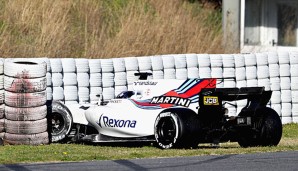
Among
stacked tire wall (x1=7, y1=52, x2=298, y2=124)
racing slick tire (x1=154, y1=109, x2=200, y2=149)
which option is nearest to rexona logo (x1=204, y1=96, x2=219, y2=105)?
racing slick tire (x1=154, y1=109, x2=200, y2=149)

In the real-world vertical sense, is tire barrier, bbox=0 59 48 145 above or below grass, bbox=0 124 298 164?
above

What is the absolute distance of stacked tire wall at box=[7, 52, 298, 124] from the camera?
17.6 meters

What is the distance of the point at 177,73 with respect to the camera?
18875 millimetres

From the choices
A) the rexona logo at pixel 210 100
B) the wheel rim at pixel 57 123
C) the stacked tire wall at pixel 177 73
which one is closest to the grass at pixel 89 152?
the wheel rim at pixel 57 123

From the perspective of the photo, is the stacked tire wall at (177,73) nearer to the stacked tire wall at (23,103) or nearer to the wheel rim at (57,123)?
the wheel rim at (57,123)

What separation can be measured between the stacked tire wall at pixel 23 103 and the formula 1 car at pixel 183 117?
0.97 meters

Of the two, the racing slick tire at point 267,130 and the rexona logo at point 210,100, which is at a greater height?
the rexona logo at point 210,100

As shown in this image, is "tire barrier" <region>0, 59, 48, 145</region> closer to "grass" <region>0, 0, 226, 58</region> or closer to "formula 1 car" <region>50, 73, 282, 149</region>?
"formula 1 car" <region>50, 73, 282, 149</region>

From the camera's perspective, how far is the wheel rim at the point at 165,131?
14.1m

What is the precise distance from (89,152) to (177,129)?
1.39 metres

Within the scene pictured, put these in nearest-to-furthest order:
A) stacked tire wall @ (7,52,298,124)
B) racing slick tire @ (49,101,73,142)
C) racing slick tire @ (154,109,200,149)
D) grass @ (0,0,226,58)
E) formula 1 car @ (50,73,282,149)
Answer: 1. racing slick tire @ (154,109,200,149)
2. formula 1 car @ (50,73,282,149)
3. racing slick tire @ (49,101,73,142)
4. stacked tire wall @ (7,52,298,124)
5. grass @ (0,0,226,58)

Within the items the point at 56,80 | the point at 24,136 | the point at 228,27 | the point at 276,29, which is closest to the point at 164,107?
the point at 24,136

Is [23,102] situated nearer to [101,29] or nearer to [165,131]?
[165,131]

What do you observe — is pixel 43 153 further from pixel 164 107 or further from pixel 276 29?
pixel 276 29
